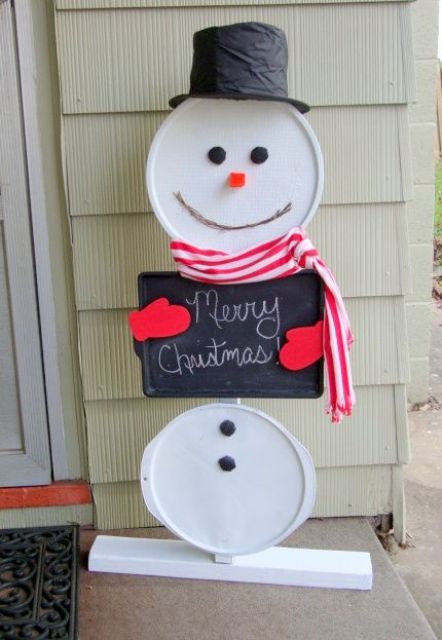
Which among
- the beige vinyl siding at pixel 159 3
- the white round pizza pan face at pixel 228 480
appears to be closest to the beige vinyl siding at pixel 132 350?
the white round pizza pan face at pixel 228 480

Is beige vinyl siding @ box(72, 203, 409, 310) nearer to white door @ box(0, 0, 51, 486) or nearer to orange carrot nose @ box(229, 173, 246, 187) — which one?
white door @ box(0, 0, 51, 486)

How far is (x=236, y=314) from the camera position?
1.67 metres

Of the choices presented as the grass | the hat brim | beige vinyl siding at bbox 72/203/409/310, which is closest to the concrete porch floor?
beige vinyl siding at bbox 72/203/409/310

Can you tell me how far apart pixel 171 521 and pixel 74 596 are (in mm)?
312

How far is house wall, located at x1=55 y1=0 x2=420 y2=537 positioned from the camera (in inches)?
71.9

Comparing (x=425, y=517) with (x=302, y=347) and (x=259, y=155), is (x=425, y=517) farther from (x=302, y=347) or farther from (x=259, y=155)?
(x=259, y=155)

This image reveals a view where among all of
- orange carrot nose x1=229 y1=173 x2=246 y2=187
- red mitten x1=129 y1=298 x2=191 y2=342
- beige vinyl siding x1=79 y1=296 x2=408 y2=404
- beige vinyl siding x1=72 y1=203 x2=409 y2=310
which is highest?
orange carrot nose x1=229 y1=173 x2=246 y2=187

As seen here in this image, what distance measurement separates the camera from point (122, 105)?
72.6 inches

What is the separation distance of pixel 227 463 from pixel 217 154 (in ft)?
2.57

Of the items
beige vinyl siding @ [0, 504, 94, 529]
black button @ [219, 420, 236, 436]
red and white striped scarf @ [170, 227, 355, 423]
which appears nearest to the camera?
red and white striped scarf @ [170, 227, 355, 423]

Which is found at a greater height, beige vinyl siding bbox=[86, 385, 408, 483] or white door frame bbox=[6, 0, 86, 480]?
white door frame bbox=[6, 0, 86, 480]

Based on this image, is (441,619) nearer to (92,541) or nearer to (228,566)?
(228,566)

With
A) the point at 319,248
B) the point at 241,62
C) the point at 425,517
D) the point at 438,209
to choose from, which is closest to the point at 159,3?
the point at 241,62

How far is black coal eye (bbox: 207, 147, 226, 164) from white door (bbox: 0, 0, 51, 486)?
62cm
